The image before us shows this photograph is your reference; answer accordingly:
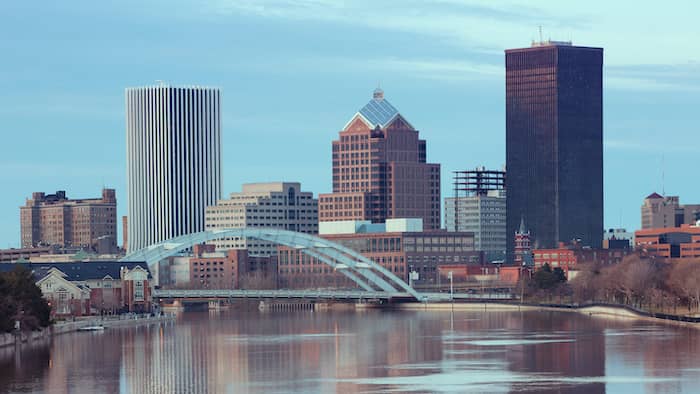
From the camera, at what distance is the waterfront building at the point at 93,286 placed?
16425 cm

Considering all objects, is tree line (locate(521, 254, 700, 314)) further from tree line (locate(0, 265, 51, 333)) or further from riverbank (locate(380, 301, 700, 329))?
tree line (locate(0, 265, 51, 333))

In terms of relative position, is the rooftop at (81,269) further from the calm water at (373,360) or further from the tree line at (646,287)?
the tree line at (646,287)

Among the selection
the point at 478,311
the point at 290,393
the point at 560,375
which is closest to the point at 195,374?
the point at 290,393

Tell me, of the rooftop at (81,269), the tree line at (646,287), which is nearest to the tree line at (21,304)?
the rooftop at (81,269)

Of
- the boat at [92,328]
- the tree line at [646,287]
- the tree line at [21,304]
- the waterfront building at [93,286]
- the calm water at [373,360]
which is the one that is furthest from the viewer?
the waterfront building at [93,286]

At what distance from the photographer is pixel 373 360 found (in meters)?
100

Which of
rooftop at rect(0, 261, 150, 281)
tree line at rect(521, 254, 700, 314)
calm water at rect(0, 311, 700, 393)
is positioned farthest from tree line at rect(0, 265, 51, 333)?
tree line at rect(521, 254, 700, 314)

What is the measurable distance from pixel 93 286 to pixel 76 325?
81.8 ft

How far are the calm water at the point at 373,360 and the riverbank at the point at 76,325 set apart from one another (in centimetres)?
203

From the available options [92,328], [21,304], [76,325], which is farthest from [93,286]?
[21,304]

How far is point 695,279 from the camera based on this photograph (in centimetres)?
14875

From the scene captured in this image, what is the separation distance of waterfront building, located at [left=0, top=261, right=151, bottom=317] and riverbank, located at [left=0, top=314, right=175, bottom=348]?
349 centimetres

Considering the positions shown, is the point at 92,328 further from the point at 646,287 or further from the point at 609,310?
the point at 646,287

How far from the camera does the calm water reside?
82.6m
